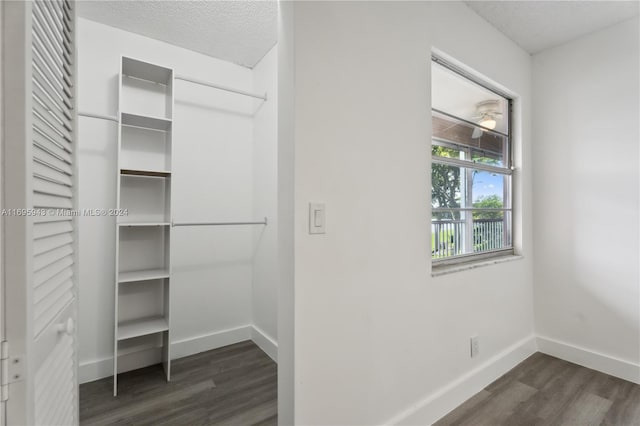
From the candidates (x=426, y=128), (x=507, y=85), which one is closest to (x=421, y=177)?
(x=426, y=128)

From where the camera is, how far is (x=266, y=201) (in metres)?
2.48

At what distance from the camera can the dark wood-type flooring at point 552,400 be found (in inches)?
63.7

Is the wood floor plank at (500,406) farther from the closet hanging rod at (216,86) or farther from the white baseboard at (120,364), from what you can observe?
the closet hanging rod at (216,86)

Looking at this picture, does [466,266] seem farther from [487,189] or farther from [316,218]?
[316,218]

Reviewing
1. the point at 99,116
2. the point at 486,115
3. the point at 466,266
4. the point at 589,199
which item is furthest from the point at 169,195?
the point at 589,199

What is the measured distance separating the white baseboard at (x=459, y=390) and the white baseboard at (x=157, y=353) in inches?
64.1

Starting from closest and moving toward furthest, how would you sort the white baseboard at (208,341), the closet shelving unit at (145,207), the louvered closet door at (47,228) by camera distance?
the louvered closet door at (47,228) < the closet shelving unit at (145,207) < the white baseboard at (208,341)

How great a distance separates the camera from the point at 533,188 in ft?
8.14

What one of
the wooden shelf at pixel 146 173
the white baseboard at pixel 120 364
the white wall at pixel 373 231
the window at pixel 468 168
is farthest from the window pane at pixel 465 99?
the white baseboard at pixel 120 364

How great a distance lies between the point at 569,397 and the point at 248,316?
2379mm

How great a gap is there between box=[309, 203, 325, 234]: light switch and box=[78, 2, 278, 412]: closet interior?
1227mm

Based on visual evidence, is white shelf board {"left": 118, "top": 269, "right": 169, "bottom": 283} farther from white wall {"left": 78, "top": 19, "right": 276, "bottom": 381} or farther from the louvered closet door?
the louvered closet door

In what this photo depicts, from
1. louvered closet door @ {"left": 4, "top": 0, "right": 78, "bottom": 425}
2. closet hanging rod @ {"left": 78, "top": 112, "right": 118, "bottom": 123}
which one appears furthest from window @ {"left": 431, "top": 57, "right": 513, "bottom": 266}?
closet hanging rod @ {"left": 78, "top": 112, "right": 118, "bottom": 123}

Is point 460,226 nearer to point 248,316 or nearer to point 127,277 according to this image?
point 248,316
